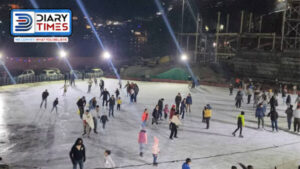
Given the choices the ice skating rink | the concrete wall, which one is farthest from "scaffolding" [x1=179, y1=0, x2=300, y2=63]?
the ice skating rink

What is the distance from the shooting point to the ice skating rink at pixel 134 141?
12164mm

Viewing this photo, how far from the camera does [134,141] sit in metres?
14.8

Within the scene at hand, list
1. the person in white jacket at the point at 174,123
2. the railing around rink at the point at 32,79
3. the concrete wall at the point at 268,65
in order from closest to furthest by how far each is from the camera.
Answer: the person in white jacket at the point at 174,123
the railing around rink at the point at 32,79
the concrete wall at the point at 268,65

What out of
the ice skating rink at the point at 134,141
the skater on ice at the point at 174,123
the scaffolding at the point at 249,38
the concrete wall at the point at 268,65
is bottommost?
the ice skating rink at the point at 134,141

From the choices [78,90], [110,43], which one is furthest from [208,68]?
[110,43]

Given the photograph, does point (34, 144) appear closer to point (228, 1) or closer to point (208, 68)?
point (208, 68)

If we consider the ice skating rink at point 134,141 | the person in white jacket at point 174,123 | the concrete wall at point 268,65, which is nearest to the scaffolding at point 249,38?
the concrete wall at point 268,65

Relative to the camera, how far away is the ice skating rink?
479 inches

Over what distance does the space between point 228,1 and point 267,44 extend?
10515 mm

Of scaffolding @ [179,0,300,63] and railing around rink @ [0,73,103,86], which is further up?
scaffolding @ [179,0,300,63]

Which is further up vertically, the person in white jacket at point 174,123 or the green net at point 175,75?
the green net at point 175,75

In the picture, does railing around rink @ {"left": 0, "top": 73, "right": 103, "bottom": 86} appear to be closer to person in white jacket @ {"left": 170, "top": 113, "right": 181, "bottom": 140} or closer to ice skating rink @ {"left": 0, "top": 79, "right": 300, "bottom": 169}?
ice skating rink @ {"left": 0, "top": 79, "right": 300, "bottom": 169}

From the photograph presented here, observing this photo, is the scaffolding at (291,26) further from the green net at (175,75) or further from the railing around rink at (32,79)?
the railing around rink at (32,79)

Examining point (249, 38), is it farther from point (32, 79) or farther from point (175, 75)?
point (32, 79)
